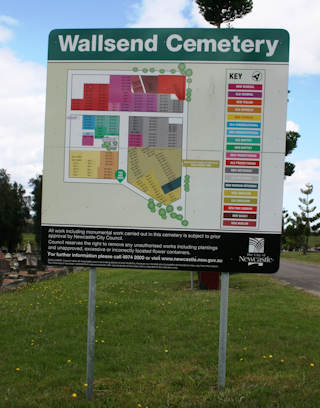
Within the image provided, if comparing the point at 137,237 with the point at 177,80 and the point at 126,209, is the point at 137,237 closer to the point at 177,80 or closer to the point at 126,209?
the point at 126,209

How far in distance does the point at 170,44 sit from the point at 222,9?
995cm

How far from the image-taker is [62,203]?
4441 mm

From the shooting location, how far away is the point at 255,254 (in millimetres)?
4324

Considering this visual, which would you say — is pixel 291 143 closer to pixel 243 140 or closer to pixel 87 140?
pixel 243 140

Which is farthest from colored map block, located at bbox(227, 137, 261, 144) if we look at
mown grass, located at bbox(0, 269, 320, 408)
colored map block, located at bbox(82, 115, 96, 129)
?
mown grass, located at bbox(0, 269, 320, 408)

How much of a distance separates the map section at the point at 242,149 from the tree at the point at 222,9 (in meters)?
9.89

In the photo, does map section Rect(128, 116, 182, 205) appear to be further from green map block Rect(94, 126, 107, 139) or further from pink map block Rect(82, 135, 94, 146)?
pink map block Rect(82, 135, 94, 146)

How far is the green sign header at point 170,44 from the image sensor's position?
4238mm

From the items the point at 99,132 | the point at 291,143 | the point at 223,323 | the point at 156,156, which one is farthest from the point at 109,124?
the point at 291,143

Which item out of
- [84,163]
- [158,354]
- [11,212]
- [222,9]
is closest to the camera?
[84,163]

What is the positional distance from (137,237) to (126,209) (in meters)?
0.31

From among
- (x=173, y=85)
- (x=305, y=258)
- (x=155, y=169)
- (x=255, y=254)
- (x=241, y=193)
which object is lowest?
(x=305, y=258)

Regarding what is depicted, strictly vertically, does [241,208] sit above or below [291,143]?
below

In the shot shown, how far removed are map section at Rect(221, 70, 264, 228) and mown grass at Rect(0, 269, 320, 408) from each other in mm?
1820
